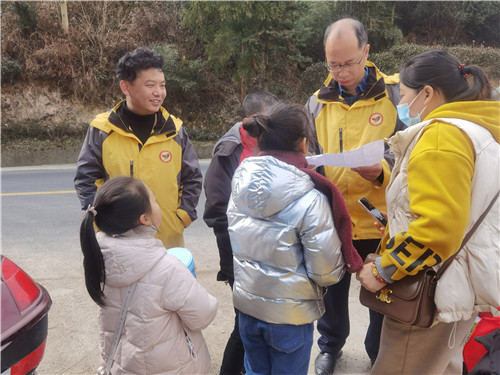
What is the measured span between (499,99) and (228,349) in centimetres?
185

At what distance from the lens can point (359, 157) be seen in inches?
83.4

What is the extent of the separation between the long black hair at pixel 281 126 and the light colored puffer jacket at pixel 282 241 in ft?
0.37

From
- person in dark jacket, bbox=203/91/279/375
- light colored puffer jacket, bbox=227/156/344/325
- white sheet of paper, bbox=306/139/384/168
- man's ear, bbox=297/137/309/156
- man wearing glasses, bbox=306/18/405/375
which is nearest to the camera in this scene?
light colored puffer jacket, bbox=227/156/344/325

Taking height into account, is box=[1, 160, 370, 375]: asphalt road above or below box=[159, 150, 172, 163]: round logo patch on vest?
below

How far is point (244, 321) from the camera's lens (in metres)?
2.04

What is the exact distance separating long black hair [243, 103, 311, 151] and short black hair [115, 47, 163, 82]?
115 centimetres

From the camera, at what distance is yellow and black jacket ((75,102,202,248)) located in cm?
274

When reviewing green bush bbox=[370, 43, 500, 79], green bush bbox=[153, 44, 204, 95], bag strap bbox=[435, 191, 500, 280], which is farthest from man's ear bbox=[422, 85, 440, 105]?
green bush bbox=[370, 43, 500, 79]

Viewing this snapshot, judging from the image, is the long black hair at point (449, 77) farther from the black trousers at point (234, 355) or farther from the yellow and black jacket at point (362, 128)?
the black trousers at point (234, 355)

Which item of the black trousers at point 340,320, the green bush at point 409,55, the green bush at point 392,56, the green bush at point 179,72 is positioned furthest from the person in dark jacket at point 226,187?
the green bush at point 392,56

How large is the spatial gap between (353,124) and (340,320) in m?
1.20

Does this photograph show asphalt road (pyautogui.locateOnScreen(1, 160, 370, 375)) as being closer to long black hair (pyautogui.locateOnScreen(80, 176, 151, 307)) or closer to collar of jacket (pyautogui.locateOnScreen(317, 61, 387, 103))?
long black hair (pyautogui.locateOnScreen(80, 176, 151, 307))

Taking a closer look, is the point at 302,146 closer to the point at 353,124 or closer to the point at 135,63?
the point at 353,124

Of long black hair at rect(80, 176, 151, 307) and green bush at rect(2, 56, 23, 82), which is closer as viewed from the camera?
long black hair at rect(80, 176, 151, 307)
